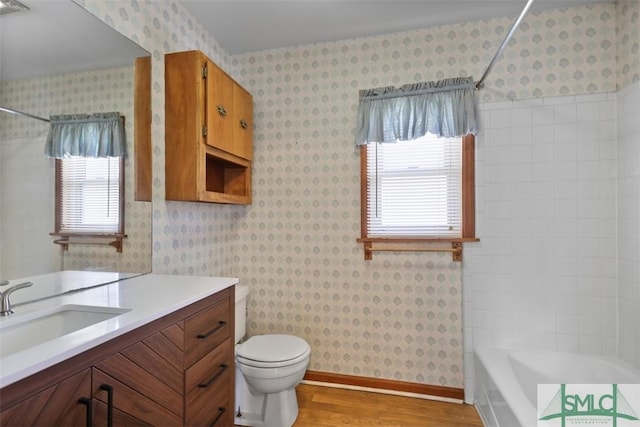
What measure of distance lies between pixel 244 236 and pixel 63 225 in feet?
4.27

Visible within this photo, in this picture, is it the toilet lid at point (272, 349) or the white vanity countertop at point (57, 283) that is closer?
the white vanity countertop at point (57, 283)

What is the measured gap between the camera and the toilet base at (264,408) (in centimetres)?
184

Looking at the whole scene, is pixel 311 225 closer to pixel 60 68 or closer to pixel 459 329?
pixel 459 329

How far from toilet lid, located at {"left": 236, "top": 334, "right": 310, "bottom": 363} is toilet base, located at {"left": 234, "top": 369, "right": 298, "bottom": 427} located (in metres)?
0.17

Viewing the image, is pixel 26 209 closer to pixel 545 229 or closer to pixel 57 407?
pixel 57 407

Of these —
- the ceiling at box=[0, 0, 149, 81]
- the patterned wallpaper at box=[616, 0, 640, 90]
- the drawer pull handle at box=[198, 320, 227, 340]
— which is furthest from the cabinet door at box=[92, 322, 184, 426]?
the patterned wallpaper at box=[616, 0, 640, 90]

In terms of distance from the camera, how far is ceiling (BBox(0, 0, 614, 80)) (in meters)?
1.16

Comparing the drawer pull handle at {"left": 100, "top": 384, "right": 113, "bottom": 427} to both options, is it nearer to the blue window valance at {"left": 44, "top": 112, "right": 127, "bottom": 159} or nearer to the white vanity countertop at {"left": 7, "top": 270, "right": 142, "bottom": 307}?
the white vanity countertop at {"left": 7, "top": 270, "right": 142, "bottom": 307}

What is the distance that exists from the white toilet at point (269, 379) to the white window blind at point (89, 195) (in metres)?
1.00

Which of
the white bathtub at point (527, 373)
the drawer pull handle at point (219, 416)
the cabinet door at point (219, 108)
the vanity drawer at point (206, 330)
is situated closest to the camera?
the vanity drawer at point (206, 330)

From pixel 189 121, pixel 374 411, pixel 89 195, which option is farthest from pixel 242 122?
pixel 374 411

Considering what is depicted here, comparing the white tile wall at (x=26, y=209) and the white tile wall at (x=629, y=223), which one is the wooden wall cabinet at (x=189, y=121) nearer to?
the white tile wall at (x=26, y=209)

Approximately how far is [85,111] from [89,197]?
14.2 inches

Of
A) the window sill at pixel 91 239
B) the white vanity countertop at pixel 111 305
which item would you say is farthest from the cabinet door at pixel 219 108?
the white vanity countertop at pixel 111 305
